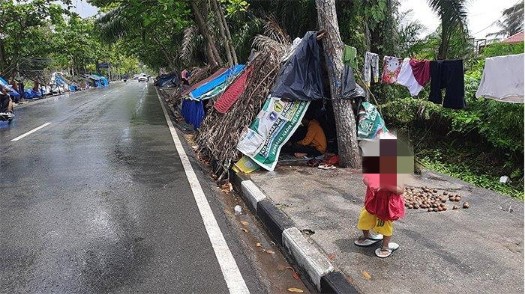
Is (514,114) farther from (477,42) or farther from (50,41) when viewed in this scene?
(50,41)

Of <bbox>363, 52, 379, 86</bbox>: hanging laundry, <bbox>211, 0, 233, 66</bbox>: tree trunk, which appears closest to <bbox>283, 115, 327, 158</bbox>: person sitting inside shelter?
<bbox>363, 52, 379, 86</bbox>: hanging laundry

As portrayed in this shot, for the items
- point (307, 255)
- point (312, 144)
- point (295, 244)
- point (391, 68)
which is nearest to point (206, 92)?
point (312, 144)

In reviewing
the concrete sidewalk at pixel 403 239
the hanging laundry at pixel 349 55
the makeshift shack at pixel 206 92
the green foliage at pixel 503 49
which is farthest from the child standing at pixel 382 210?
the makeshift shack at pixel 206 92

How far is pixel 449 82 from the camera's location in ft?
24.9

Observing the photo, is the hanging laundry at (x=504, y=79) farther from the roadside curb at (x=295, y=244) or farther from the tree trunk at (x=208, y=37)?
the tree trunk at (x=208, y=37)

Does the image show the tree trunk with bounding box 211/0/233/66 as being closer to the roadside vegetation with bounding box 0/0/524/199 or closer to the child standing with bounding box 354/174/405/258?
the roadside vegetation with bounding box 0/0/524/199

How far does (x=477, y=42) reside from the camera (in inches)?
531

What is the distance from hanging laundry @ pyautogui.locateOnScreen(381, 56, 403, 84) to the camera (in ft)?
27.7

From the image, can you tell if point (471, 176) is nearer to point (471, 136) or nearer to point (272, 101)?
point (471, 136)

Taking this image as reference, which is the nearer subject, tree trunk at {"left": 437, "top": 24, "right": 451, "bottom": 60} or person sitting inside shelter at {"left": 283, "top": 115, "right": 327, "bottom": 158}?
person sitting inside shelter at {"left": 283, "top": 115, "right": 327, "bottom": 158}

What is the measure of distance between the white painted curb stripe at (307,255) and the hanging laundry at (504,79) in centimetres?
391

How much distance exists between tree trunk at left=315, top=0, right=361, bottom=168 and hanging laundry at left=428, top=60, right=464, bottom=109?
1770 millimetres

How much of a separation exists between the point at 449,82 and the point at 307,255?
203 inches

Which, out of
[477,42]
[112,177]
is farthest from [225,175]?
[477,42]
